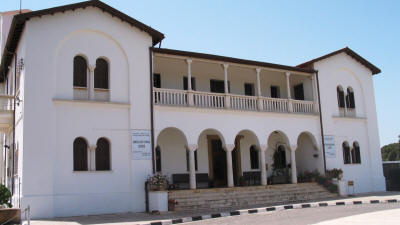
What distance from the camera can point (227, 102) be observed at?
21344 mm

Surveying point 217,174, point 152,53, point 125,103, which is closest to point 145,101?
point 125,103

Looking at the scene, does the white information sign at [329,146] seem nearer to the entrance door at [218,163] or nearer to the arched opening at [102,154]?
the entrance door at [218,163]

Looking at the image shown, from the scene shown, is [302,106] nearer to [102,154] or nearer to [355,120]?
[355,120]

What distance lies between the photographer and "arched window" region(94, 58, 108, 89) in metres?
18.4

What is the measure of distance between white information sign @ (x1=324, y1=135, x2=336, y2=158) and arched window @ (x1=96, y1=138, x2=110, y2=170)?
1265cm

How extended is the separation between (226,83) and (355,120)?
9.69m

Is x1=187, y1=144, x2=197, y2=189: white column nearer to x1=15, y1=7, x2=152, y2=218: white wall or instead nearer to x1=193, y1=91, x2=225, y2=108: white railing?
x1=193, y1=91, x2=225, y2=108: white railing

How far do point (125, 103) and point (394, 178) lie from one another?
18.7 m

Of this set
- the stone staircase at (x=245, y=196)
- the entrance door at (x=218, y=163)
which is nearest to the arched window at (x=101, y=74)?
the stone staircase at (x=245, y=196)

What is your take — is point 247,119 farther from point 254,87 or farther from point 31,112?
point 31,112

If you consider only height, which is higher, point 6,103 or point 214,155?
point 6,103

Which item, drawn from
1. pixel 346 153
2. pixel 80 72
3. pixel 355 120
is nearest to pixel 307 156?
pixel 346 153

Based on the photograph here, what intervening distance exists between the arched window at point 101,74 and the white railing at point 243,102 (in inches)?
260

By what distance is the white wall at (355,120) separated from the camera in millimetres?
24891
